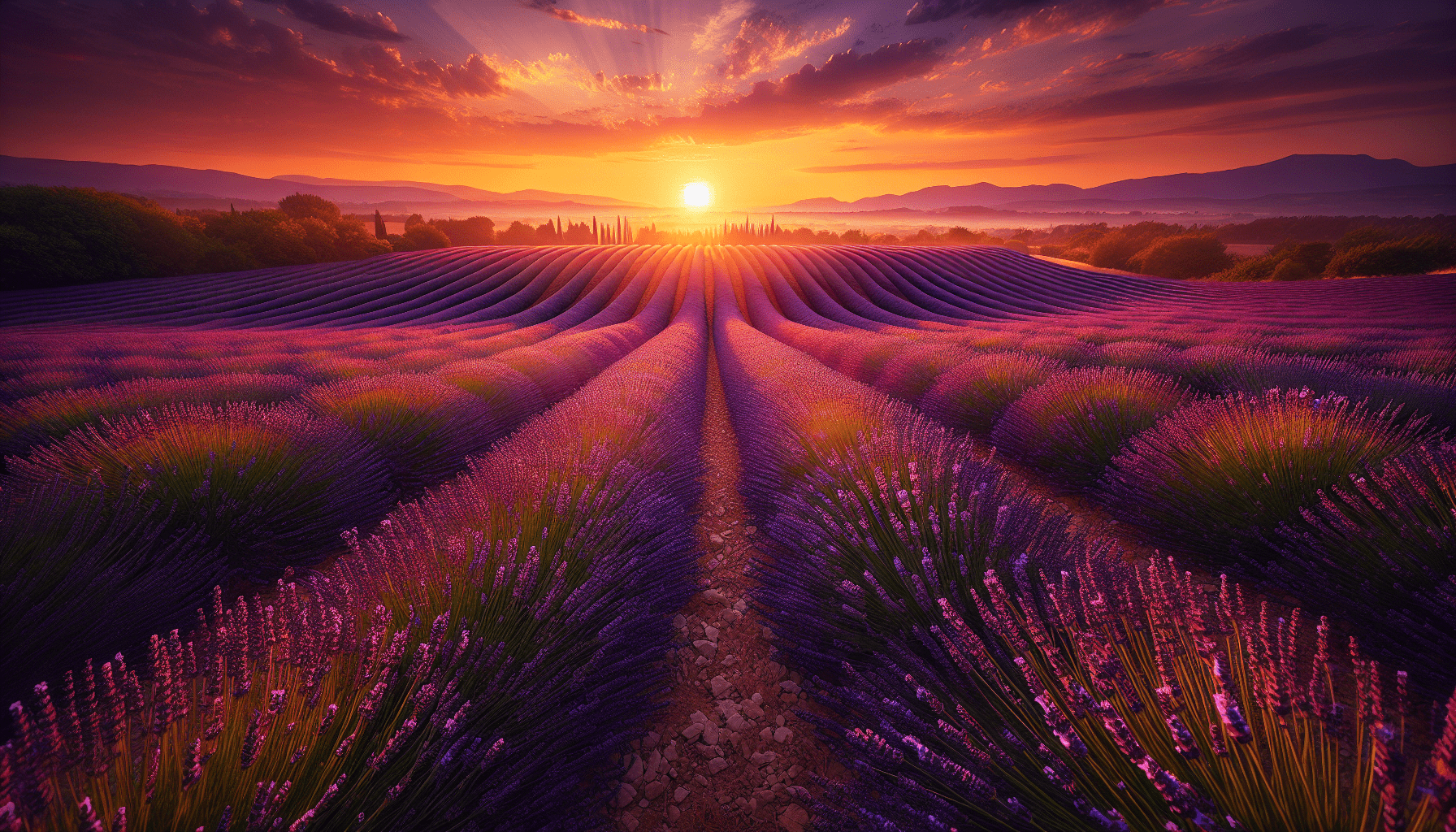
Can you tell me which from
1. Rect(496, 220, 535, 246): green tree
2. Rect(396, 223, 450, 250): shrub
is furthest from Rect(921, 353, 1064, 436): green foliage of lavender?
Rect(496, 220, 535, 246): green tree

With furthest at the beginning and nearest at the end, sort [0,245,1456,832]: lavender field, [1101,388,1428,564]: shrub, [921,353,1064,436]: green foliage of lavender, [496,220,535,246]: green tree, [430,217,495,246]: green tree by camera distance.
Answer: [496,220,535,246]: green tree
[430,217,495,246]: green tree
[921,353,1064,436]: green foliage of lavender
[1101,388,1428,564]: shrub
[0,245,1456,832]: lavender field

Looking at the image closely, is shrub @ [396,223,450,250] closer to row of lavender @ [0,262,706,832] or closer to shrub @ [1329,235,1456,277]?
row of lavender @ [0,262,706,832]

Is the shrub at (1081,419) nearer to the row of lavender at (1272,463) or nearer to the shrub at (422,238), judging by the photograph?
the row of lavender at (1272,463)

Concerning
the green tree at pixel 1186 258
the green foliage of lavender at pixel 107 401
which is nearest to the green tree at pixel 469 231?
the green foliage of lavender at pixel 107 401

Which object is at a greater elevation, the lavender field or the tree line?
the tree line

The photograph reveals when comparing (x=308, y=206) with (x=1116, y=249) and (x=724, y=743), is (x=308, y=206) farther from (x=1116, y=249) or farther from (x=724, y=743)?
(x=1116, y=249)

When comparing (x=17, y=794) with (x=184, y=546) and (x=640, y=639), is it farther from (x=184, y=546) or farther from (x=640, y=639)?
(x=184, y=546)
